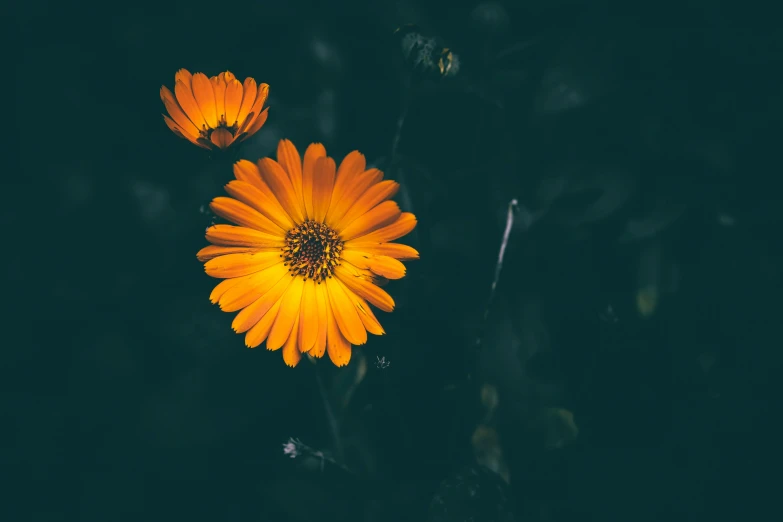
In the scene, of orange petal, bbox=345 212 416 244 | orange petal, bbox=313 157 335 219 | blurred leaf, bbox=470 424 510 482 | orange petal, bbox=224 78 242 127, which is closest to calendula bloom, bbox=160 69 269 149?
orange petal, bbox=224 78 242 127

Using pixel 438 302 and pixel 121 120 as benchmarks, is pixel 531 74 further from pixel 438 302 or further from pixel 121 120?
pixel 121 120

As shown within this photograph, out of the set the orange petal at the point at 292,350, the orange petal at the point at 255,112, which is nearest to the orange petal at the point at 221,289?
the orange petal at the point at 292,350

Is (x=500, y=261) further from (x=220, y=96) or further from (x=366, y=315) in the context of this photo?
(x=220, y=96)

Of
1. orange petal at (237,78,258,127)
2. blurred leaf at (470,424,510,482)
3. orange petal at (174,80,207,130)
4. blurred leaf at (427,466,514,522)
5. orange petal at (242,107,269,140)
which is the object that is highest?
orange petal at (237,78,258,127)

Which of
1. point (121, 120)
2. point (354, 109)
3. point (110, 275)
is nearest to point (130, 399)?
point (110, 275)

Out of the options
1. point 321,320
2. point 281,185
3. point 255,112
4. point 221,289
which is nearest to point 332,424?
point 321,320

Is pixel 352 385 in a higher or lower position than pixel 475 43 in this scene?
lower

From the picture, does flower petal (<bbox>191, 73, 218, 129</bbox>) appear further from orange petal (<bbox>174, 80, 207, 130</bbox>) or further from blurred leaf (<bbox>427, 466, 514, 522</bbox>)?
blurred leaf (<bbox>427, 466, 514, 522</bbox>)
